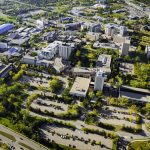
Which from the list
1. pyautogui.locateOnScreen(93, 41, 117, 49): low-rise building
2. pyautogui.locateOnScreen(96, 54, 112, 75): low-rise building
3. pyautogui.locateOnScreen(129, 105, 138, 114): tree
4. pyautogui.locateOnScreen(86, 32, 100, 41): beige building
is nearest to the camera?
pyautogui.locateOnScreen(129, 105, 138, 114): tree

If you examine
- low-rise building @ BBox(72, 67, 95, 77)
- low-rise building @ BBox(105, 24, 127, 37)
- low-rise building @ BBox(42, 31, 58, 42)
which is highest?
low-rise building @ BBox(105, 24, 127, 37)

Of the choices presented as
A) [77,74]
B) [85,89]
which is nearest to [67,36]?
[77,74]

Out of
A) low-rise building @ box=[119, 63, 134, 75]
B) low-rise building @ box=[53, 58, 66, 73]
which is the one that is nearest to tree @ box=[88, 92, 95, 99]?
low-rise building @ box=[53, 58, 66, 73]

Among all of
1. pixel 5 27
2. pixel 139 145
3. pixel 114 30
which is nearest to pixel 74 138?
pixel 139 145

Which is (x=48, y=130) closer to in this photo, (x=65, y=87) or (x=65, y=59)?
(x=65, y=87)

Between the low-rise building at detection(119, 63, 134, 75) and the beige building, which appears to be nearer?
the low-rise building at detection(119, 63, 134, 75)

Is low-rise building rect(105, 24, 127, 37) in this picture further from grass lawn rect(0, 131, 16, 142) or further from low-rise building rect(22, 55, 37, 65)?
grass lawn rect(0, 131, 16, 142)

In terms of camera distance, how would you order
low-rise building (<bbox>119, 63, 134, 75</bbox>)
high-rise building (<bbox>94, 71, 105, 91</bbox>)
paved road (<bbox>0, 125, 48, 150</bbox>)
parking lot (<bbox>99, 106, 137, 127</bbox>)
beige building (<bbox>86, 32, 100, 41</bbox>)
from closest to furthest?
paved road (<bbox>0, 125, 48, 150</bbox>) < parking lot (<bbox>99, 106, 137, 127</bbox>) < high-rise building (<bbox>94, 71, 105, 91</bbox>) < low-rise building (<bbox>119, 63, 134, 75</bbox>) < beige building (<bbox>86, 32, 100, 41</bbox>)

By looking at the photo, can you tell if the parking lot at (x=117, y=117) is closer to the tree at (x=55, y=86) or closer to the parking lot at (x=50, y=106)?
the parking lot at (x=50, y=106)
